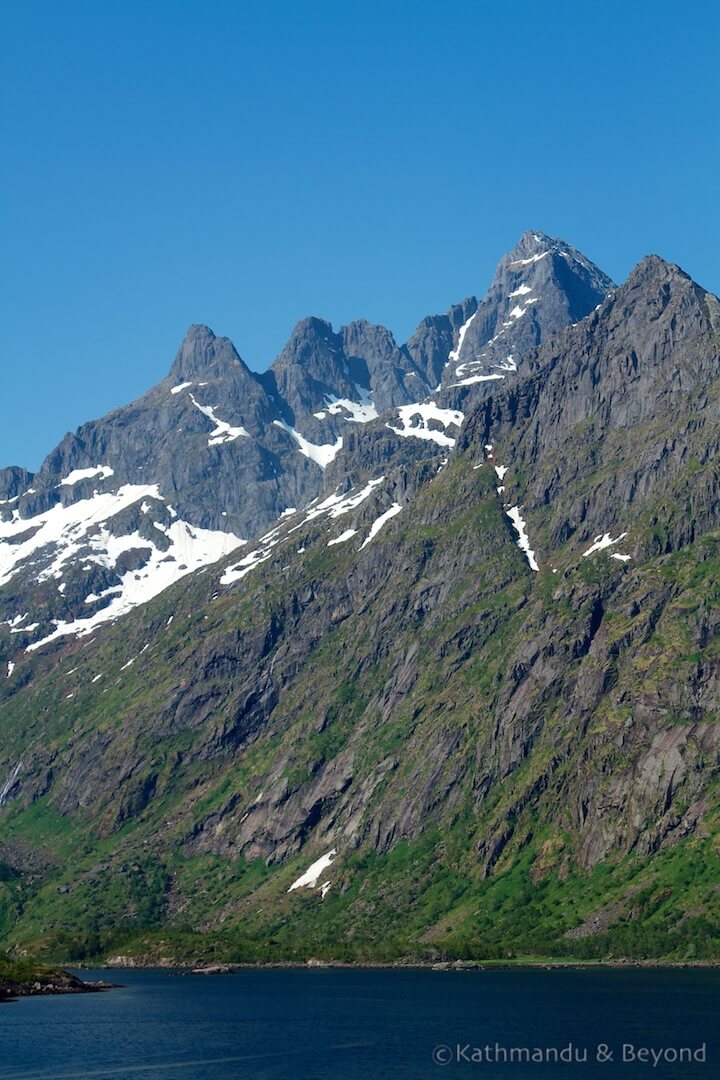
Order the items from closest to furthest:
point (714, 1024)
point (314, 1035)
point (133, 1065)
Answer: point (133, 1065) → point (714, 1024) → point (314, 1035)

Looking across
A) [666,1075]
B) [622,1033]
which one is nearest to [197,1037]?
[622,1033]

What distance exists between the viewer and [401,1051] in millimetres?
175500

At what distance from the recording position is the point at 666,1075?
14912 centimetres

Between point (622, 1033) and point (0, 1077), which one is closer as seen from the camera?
point (0, 1077)

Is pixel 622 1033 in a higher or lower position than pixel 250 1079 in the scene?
lower

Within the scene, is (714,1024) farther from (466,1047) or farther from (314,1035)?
(314,1035)

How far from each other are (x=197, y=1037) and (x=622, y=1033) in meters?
60.6

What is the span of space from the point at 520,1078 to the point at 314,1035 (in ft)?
167

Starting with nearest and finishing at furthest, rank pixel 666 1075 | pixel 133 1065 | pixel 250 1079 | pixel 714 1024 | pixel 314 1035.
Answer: pixel 666 1075 → pixel 250 1079 → pixel 133 1065 → pixel 714 1024 → pixel 314 1035

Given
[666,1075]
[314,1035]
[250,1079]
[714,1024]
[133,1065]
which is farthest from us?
[314,1035]

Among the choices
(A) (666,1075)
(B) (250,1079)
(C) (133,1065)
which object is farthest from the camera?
(C) (133,1065)

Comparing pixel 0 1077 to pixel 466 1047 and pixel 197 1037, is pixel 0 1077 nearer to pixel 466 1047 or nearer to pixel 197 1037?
pixel 197 1037

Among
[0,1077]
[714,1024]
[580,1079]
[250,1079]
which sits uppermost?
[0,1077]

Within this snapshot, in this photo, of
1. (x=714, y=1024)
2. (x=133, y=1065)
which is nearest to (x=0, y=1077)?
(x=133, y=1065)
